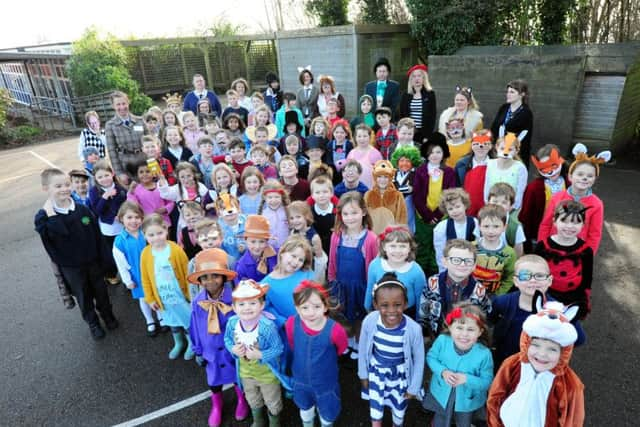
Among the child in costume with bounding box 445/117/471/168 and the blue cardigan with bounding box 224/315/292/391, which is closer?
the blue cardigan with bounding box 224/315/292/391

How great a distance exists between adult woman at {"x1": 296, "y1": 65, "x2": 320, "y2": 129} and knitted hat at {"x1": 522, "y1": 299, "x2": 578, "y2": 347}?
587cm

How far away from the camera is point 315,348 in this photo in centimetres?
272

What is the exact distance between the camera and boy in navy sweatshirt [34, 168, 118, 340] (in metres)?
3.93

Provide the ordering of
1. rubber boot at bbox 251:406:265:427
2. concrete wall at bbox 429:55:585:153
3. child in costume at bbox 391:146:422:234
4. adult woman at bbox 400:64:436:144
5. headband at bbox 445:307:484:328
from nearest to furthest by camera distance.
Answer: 1. headband at bbox 445:307:484:328
2. rubber boot at bbox 251:406:265:427
3. child in costume at bbox 391:146:422:234
4. adult woman at bbox 400:64:436:144
5. concrete wall at bbox 429:55:585:153

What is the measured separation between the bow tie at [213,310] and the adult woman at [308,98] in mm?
4919

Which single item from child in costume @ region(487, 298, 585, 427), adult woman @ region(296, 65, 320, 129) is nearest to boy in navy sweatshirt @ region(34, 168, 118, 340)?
child in costume @ region(487, 298, 585, 427)

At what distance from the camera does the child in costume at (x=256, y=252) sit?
344 cm

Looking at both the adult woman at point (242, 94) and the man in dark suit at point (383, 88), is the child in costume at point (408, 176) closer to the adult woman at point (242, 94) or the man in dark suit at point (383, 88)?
the man in dark suit at point (383, 88)

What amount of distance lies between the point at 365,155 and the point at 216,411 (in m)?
3.45

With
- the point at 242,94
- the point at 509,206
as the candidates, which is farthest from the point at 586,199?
the point at 242,94

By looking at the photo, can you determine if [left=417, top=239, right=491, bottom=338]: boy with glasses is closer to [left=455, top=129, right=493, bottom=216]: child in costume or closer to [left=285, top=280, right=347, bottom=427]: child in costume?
[left=285, top=280, right=347, bottom=427]: child in costume

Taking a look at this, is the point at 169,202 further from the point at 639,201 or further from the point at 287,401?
the point at 639,201

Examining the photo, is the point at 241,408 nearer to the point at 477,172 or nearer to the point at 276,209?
the point at 276,209

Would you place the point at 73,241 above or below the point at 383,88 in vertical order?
below
